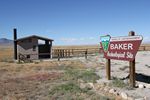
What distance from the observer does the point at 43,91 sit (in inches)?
532

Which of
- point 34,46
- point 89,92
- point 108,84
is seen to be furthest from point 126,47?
point 34,46

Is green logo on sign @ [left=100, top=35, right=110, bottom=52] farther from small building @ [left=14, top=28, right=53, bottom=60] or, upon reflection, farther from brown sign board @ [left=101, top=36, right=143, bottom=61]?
small building @ [left=14, top=28, right=53, bottom=60]

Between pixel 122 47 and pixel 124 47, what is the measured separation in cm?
20

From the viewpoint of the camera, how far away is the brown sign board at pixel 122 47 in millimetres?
12742

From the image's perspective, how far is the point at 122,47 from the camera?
1384 cm

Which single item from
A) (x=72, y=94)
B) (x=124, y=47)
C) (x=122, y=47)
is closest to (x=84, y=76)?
(x=122, y=47)

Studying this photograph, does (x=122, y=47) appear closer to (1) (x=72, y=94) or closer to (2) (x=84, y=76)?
(1) (x=72, y=94)

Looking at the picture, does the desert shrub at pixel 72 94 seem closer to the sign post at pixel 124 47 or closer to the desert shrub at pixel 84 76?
the sign post at pixel 124 47

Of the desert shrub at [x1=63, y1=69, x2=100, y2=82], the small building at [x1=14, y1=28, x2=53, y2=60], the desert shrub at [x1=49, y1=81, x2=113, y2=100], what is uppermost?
the small building at [x1=14, y1=28, x2=53, y2=60]

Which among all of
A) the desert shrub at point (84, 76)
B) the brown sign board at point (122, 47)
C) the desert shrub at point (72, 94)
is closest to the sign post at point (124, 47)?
the brown sign board at point (122, 47)

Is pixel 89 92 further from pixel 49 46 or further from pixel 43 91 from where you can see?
pixel 49 46

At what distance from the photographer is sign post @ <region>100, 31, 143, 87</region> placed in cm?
1267

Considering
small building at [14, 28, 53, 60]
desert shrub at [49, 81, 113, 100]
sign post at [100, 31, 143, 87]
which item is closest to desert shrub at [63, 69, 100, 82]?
sign post at [100, 31, 143, 87]

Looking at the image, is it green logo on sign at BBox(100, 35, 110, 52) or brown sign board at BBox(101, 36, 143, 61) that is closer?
brown sign board at BBox(101, 36, 143, 61)
